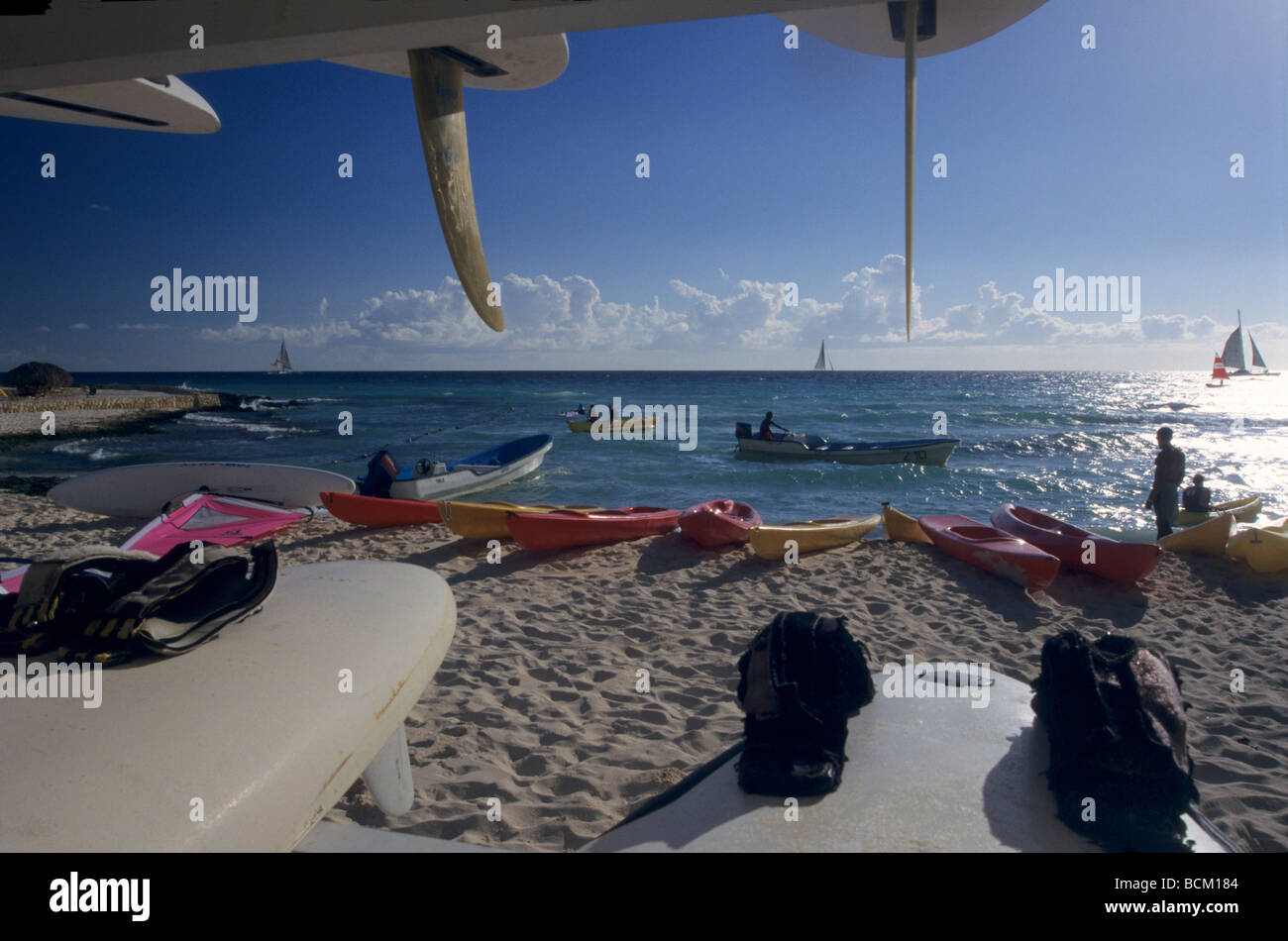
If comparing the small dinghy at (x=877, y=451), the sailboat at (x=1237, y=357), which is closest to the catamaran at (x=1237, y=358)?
the sailboat at (x=1237, y=357)

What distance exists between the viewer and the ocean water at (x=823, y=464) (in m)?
13.7

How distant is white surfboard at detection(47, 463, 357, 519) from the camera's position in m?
9.16

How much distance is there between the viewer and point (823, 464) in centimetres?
1658

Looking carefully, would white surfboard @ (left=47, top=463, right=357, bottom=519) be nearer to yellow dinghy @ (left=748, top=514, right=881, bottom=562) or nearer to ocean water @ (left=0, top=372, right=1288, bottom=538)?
ocean water @ (left=0, top=372, right=1288, bottom=538)

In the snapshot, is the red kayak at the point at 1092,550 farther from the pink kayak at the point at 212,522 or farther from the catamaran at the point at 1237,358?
the catamaran at the point at 1237,358

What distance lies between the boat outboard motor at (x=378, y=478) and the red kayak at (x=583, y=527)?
3.07 metres

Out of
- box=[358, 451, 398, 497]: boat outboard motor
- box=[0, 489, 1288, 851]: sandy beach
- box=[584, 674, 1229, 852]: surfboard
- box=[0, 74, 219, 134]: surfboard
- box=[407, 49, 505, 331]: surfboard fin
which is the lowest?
box=[0, 489, 1288, 851]: sandy beach

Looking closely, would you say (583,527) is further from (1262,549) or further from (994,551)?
(1262,549)

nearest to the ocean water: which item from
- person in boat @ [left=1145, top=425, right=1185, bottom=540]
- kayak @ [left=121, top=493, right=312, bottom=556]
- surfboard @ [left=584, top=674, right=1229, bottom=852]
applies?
person in boat @ [left=1145, top=425, right=1185, bottom=540]

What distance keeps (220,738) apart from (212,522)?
763cm

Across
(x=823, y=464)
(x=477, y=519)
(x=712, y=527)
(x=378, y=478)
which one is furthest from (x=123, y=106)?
(x=823, y=464)

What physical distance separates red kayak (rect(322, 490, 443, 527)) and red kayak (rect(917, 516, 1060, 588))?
6.08 m

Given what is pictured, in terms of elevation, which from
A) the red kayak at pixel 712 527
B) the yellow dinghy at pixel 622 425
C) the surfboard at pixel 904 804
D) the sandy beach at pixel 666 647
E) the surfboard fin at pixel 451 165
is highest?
the surfboard fin at pixel 451 165
